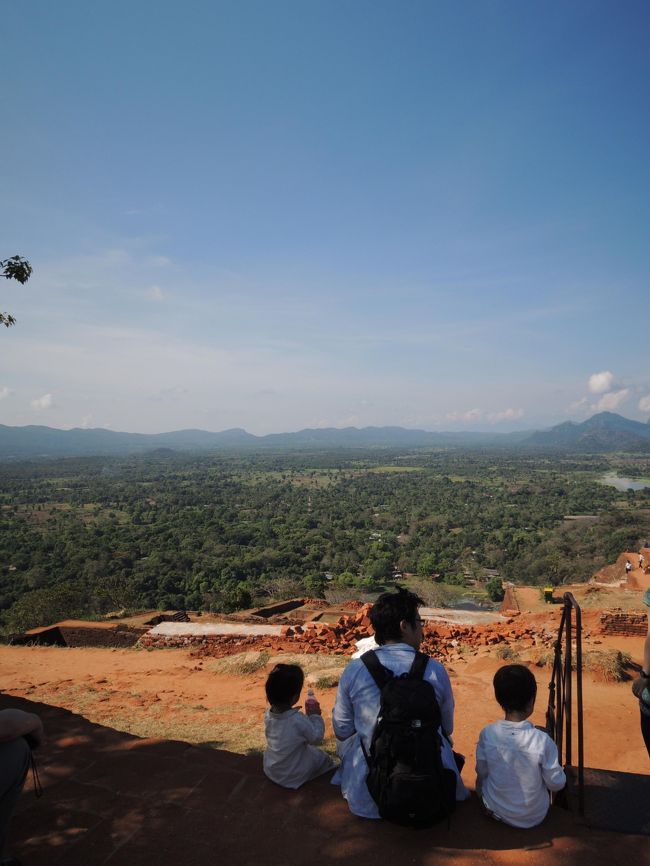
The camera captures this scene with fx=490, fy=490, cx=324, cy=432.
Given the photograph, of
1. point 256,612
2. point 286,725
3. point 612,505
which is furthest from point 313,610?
point 612,505

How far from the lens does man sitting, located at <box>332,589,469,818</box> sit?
2.47 meters

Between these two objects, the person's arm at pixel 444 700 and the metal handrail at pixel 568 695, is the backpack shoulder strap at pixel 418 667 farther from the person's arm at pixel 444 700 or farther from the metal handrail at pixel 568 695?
the metal handrail at pixel 568 695

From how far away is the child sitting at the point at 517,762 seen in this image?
2.41 meters

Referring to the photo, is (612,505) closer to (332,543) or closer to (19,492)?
(332,543)

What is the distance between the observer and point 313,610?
43.9ft

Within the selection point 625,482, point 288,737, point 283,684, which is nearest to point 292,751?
point 288,737

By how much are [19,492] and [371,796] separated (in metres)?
108

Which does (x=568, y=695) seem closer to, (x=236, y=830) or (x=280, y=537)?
(x=236, y=830)

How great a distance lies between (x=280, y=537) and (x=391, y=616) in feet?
157

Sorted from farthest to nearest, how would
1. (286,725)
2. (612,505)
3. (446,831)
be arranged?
(612,505) < (286,725) < (446,831)

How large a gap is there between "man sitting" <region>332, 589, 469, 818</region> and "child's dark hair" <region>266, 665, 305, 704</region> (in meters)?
0.39

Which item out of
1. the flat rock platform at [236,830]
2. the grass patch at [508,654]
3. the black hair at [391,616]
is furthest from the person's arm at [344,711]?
the grass patch at [508,654]

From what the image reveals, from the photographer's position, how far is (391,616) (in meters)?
2.60

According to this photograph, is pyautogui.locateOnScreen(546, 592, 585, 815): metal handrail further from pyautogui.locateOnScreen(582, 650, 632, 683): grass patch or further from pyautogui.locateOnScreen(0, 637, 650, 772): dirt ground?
pyautogui.locateOnScreen(582, 650, 632, 683): grass patch
